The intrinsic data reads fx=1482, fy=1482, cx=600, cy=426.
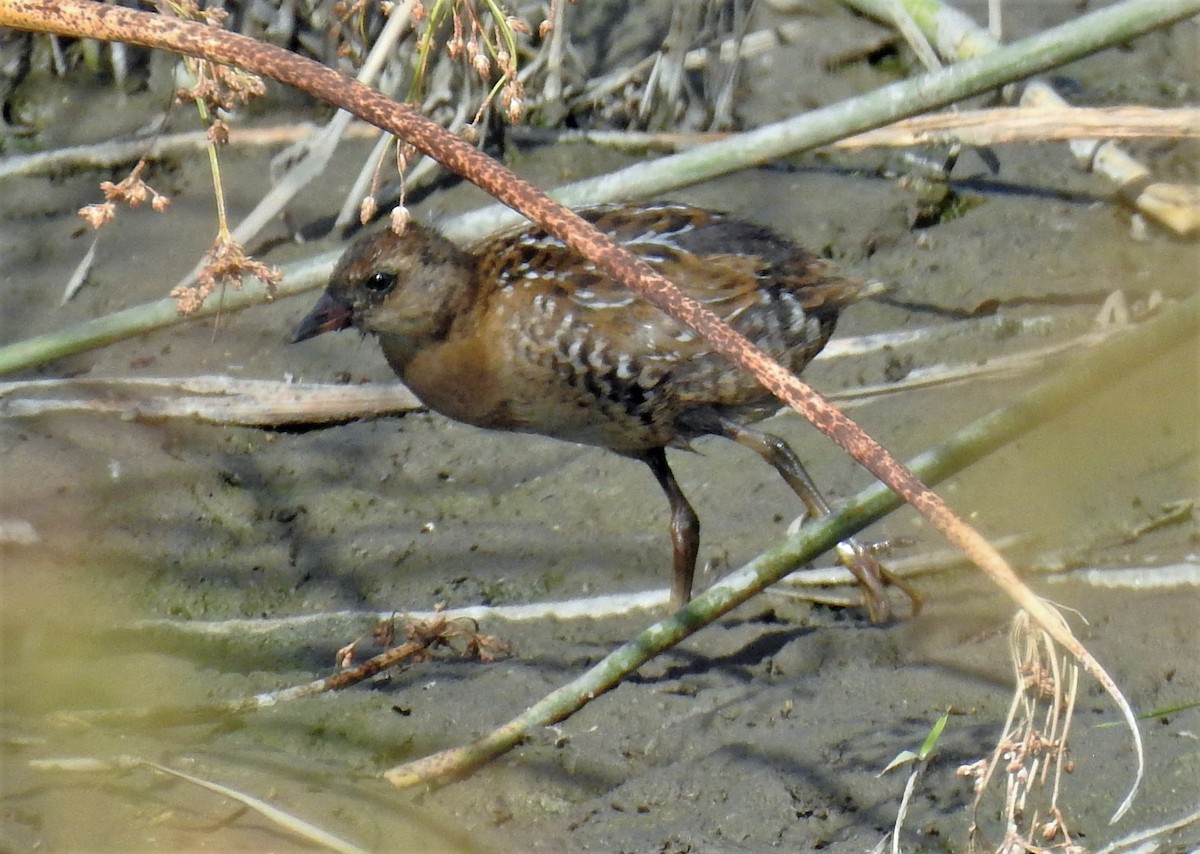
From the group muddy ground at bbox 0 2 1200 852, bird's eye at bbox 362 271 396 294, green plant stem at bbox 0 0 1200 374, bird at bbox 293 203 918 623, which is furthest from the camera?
bird's eye at bbox 362 271 396 294

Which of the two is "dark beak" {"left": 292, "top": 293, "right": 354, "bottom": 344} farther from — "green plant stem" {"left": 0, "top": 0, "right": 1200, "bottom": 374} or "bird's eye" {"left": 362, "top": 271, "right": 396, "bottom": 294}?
"green plant stem" {"left": 0, "top": 0, "right": 1200, "bottom": 374}

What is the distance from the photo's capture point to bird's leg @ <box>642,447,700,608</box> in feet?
14.9

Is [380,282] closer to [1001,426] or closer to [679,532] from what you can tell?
[679,532]

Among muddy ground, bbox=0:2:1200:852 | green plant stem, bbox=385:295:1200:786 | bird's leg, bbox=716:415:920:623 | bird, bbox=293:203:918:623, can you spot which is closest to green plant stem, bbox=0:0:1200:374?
bird, bbox=293:203:918:623

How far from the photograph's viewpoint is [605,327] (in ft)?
13.9

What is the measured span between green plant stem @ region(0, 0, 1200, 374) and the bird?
16.5 inches

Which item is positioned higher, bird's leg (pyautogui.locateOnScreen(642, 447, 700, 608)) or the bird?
the bird

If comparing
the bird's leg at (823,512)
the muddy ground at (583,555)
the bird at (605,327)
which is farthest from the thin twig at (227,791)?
the bird's leg at (823,512)

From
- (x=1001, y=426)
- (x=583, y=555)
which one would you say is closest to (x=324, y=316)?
(x=583, y=555)

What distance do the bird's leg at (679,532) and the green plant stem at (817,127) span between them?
1.16 meters

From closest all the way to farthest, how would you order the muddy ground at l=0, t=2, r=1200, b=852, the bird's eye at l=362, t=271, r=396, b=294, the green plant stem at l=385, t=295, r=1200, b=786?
1. the green plant stem at l=385, t=295, r=1200, b=786
2. the muddy ground at l=0, t=2, r=1200, b=852
3. the bird's eye at l=362, t=271, r=396, b=294

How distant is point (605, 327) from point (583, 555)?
96 cm

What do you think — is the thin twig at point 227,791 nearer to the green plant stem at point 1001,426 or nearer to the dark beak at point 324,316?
the green plant stem at point 1001,426

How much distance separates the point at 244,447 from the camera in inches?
213
